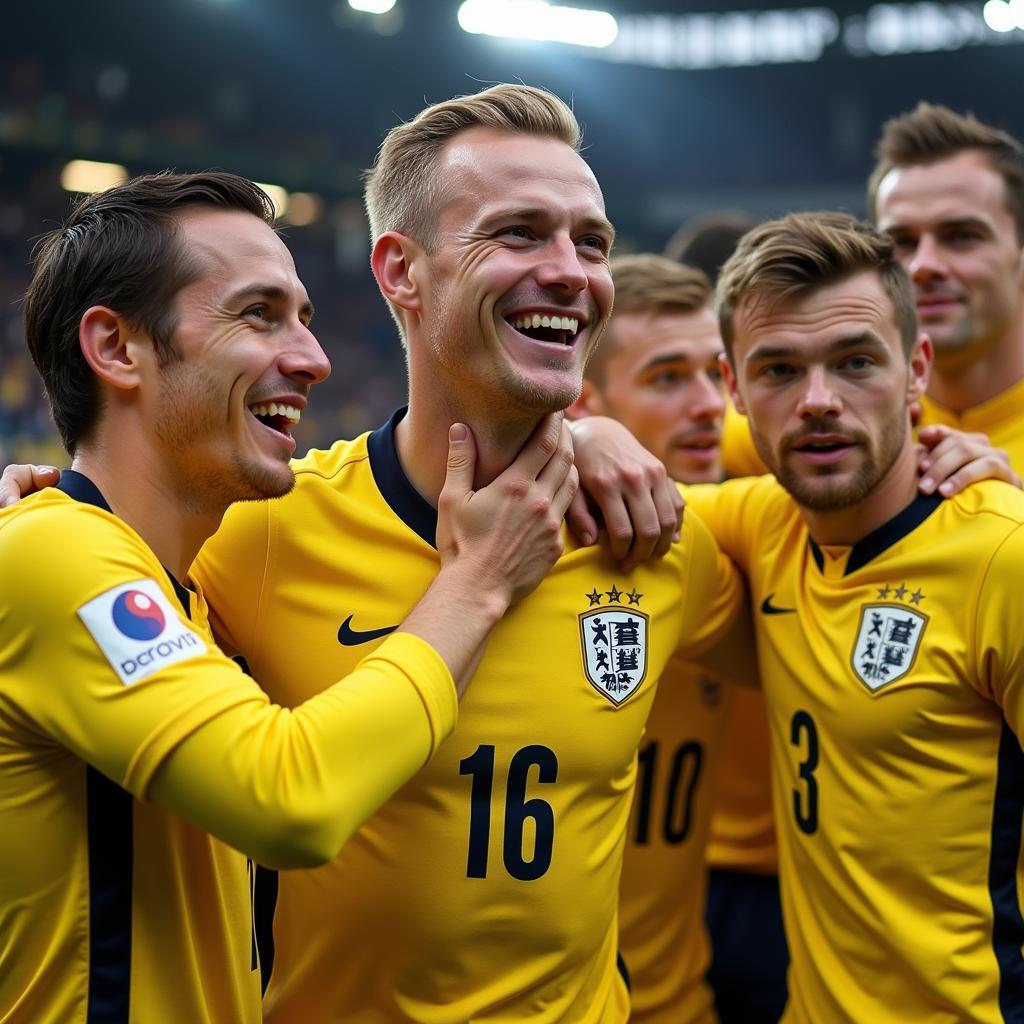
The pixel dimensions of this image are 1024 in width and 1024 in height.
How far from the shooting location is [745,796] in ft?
12.0

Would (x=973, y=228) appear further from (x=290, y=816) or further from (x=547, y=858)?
(x=290, y=816)

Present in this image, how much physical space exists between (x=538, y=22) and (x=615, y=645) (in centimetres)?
2185

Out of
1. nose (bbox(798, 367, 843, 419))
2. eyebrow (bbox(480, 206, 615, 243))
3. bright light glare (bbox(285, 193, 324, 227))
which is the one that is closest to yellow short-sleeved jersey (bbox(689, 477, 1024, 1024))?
nose (bbox(798, 367, 843, 419))

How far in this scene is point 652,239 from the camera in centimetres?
2380

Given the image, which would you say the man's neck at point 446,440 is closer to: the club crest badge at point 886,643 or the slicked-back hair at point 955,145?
the club crest badge at point 886,643

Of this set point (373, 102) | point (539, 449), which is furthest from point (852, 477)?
point (373, 102)

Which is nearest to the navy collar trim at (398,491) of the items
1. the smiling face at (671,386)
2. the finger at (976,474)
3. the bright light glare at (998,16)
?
the finger at (976,474)

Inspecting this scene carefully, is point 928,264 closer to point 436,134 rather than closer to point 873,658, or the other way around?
point 873,658

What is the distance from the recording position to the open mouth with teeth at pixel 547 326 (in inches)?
92.0

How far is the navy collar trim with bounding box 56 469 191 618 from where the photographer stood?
205 centimetres

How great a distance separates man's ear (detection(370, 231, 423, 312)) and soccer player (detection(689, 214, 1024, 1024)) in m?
0.85

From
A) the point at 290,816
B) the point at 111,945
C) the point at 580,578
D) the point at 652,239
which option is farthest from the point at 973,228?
the point at 652,239

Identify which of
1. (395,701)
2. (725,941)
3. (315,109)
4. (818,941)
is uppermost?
(315,109)

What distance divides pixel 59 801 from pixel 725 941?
234 centimetres
